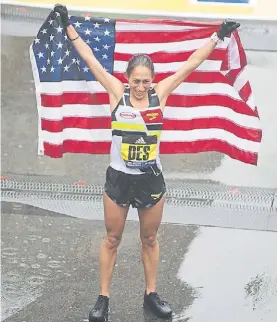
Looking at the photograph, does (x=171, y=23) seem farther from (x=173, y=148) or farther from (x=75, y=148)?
(x=75, y=148)

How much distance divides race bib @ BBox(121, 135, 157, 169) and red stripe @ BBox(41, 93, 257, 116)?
930 millimetres

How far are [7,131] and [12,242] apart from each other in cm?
251

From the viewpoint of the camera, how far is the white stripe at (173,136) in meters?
5.43

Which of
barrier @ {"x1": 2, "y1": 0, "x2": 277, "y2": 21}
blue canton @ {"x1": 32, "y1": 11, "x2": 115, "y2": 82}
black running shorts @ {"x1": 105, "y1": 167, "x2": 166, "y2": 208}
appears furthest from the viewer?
barrier @ {"x1": 2, "y1": 0, "x2": 277, "y2": 21}

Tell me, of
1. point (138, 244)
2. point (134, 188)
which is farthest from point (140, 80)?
point (138, 244)

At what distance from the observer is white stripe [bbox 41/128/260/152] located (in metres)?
5.43

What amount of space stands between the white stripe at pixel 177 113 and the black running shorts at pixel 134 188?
0.84 meters

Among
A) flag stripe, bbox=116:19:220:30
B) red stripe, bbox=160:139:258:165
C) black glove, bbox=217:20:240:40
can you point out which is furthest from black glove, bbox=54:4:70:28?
red stripe, bbox=160:139:258:165

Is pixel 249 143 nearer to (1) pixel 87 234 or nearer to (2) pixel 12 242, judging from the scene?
(1) pixel 87 234

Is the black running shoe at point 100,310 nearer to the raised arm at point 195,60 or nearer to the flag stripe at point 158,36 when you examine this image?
the raised arm at point 195,60

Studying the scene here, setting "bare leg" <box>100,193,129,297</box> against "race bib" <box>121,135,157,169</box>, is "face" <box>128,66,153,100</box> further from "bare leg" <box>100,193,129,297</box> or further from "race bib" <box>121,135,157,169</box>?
"bare leg" <box>100,193,129,297</box>

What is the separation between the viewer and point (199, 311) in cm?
504

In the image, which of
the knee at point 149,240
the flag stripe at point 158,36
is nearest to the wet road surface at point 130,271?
the knee at point 149,240

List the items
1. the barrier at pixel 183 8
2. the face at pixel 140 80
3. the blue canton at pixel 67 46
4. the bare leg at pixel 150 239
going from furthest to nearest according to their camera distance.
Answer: the barrier at pixel 183 8 < the blue canton at pixel 67 46 < the bare leg at pixel 150 239 < the face at pixel 140 80
